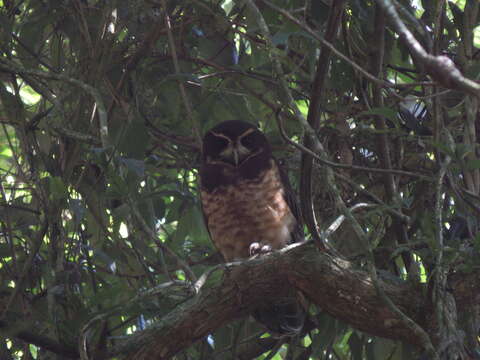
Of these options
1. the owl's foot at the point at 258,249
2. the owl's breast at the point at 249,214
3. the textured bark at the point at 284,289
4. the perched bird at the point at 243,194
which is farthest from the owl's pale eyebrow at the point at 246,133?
the textured bark at the point at 284,289

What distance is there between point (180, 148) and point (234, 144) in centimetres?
32

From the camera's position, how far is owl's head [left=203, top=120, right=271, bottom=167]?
126 inches

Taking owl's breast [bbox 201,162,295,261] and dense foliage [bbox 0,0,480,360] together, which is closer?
dense foliage [bbox 0,0,480,360]

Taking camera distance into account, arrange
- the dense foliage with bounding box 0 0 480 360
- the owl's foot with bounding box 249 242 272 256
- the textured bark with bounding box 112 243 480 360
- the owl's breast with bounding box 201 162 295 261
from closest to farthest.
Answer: the textured bark with bounding box 112 243 480 360, the dense foliage with bounding box 0 0 480 360, the owl's foot with bounding box 249 242 272 256, the owl's breast with bounding box 201 162 295 261

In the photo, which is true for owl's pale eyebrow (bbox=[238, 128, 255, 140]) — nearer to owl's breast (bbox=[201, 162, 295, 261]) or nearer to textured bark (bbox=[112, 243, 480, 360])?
owl's breast (bbox=[201, 162, 295, 261])

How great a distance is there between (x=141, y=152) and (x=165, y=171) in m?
0.78

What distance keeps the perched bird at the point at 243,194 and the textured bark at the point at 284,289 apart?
821 millimetres

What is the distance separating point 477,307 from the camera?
6.82ft

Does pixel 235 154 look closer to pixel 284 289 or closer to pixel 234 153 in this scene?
pixel 234 153

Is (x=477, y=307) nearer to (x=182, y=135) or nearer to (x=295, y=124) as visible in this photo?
(x=295, y=124)

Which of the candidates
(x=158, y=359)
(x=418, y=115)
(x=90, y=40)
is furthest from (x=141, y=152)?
(x=418, y=115)

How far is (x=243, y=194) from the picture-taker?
3.15 meters

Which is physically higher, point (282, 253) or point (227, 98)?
point (227, 98)

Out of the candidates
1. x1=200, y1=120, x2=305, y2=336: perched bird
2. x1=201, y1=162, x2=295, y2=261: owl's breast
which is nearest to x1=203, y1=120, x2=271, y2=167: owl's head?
x1=200, y1=120, x2=305, y2=336: perched bird
